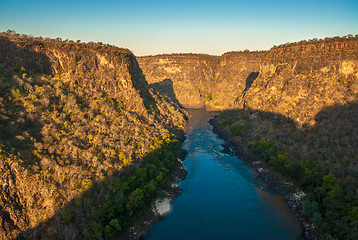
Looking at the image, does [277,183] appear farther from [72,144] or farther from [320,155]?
[72,144]

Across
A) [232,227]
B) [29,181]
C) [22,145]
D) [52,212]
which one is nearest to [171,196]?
[232,227]

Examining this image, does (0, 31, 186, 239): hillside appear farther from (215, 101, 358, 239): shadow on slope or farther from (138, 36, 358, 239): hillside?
(138, 36, 358, 239): hillside

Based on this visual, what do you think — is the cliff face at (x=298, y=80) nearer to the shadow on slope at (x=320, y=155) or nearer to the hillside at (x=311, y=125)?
the hillside at (x=311, y=125)

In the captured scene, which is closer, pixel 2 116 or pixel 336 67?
pixel 2 116

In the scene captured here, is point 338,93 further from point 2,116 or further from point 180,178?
point 2,116

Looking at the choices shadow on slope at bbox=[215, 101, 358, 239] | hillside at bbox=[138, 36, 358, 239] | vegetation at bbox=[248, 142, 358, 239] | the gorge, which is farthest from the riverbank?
vegetation at bbox=[248, 142, 358, 239]


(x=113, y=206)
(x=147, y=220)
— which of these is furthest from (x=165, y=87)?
(x=113, y=206)

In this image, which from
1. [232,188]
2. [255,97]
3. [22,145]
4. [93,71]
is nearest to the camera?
[22,145]
